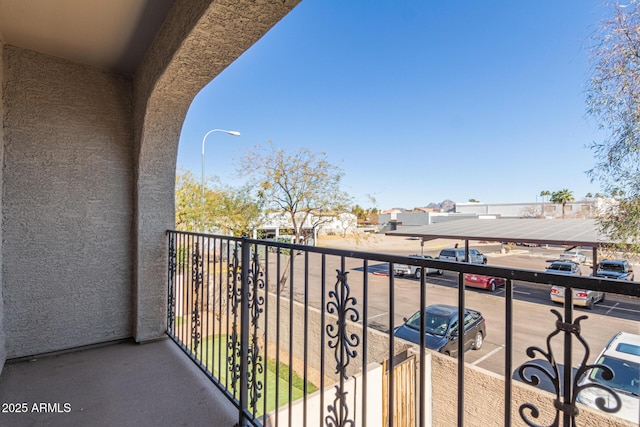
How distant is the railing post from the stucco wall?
1549mm

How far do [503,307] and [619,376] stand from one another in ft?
1.12

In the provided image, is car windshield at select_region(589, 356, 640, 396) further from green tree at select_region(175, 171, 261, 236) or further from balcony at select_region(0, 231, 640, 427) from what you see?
green tree at select_region(175, 171, 261, 236)

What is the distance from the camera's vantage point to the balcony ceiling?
5.71 ft

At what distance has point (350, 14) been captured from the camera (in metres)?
8.00

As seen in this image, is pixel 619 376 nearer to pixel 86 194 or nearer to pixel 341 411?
pixel 341 411

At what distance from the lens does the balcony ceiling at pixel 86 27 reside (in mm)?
1739

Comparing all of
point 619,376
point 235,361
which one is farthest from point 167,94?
point 619,376

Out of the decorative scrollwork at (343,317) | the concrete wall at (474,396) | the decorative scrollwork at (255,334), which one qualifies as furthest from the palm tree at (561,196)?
the decorative scrollwork at (343,317)

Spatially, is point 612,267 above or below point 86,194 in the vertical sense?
below

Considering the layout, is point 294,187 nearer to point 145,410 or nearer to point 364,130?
point 364,130

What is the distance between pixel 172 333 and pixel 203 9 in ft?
7.74

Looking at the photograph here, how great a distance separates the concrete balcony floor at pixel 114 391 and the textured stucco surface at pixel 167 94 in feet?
1.30

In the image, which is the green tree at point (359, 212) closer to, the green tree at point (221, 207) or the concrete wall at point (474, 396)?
the green tree at point (221, 207)

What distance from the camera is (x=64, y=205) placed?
234 centimetres
